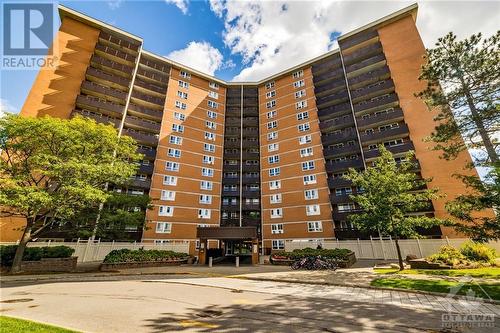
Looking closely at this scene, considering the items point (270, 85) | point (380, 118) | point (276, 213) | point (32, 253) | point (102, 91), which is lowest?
point (32, 253)

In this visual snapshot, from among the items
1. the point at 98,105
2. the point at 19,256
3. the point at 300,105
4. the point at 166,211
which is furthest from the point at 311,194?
the point at 98,105

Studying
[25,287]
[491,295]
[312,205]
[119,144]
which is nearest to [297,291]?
[491,295]

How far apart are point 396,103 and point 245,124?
28236 mm

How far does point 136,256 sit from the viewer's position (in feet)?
80.0

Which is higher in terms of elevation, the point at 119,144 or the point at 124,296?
the point at 119,144

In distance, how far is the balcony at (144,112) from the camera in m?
42.0

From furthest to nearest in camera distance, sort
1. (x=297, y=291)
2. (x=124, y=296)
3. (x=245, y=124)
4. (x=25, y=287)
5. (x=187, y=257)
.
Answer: (x=245, y=124)
(x=187, y=257)
(x=25, y=287)
(x=297, y=291)
(x=124, y=296)

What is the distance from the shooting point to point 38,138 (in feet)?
65.4

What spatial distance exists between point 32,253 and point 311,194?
35.1 m

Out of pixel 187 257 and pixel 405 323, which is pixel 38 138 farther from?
pixel 405 323

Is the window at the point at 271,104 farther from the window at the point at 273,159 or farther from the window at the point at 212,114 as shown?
the window at the point at 273,159

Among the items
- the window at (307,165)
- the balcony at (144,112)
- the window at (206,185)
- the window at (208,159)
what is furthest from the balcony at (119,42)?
the window at (307,165)

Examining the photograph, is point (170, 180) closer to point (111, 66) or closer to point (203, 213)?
point (203, 213)

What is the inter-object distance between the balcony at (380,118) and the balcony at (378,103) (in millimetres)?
1292
